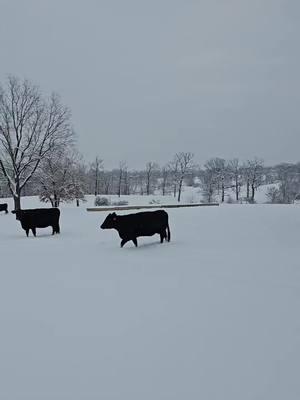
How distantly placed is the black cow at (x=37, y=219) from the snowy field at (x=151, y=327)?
487 centimetres

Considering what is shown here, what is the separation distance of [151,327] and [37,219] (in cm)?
1072

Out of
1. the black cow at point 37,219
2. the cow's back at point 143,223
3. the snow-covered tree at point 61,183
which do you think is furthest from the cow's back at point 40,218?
the snow-covered tree at point 61,183

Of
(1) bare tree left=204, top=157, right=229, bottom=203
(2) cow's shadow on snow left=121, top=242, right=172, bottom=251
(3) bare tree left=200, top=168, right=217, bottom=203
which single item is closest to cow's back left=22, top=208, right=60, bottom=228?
(2) cow's shadow on snow left=121, top=242, right=172, bottom=251

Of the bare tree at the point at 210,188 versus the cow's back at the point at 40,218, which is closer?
the cow's back at the point at 40,218

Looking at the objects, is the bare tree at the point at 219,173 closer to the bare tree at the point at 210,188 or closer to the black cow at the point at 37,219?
the bare tree at the point at 210,188

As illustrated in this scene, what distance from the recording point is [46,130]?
2780cm

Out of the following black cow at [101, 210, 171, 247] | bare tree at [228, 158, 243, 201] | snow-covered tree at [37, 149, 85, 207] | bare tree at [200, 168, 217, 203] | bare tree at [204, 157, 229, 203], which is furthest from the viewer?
bare tree at [228, 158, 243, 201]

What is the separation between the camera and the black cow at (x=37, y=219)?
44.4 ft

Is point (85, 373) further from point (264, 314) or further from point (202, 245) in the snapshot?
point (202, 245)

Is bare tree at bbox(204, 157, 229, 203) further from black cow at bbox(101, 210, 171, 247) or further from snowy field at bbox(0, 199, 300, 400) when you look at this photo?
snowy field at bbox(0, 199, 300, 400)

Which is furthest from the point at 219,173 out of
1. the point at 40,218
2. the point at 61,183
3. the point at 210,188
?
the point at 40,218

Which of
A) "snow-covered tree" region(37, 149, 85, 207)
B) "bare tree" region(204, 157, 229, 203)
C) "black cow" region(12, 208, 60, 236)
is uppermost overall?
"bare tree" region(204, 157, 229, 203)

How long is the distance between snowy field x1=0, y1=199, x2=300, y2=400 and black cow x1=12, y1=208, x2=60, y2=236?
487cm

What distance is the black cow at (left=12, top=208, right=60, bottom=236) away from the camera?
533 inches
